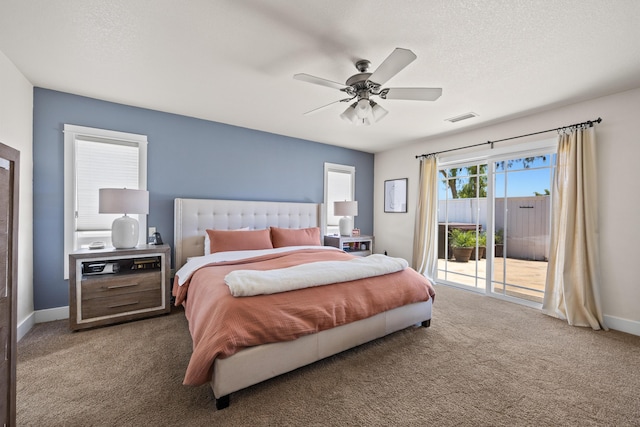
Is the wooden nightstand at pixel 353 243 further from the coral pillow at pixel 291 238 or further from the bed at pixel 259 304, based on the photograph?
the bed at pixel 259 304

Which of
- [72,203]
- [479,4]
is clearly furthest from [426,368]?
[72,203]

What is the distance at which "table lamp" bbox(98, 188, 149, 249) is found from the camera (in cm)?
281

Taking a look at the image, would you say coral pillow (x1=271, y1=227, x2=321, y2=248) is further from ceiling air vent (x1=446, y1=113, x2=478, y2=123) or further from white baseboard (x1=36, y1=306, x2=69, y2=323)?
ceiling air vent (x1=446, y1=113, x2=478, y2=123)

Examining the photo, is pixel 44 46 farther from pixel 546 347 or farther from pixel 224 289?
pixel 546 347

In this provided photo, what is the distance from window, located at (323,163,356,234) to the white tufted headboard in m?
0.62

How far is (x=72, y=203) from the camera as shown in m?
2.98

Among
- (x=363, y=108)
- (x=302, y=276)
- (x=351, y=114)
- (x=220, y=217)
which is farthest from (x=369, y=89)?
(x=220, y=217)

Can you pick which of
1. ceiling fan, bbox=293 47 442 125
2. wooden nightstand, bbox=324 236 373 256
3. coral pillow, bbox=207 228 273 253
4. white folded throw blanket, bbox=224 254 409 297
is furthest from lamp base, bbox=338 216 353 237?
ceiling fan, bbox=293 47 442 125

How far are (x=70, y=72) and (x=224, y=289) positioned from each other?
257 centimetres

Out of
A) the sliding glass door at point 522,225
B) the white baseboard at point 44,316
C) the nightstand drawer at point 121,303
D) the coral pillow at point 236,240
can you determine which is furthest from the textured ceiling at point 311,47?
the white baseboard at point 44,316

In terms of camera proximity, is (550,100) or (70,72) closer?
(70,72)

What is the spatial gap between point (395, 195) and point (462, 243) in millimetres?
1491

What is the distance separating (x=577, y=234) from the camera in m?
2.97

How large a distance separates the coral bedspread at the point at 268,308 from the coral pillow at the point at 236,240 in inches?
26.8
